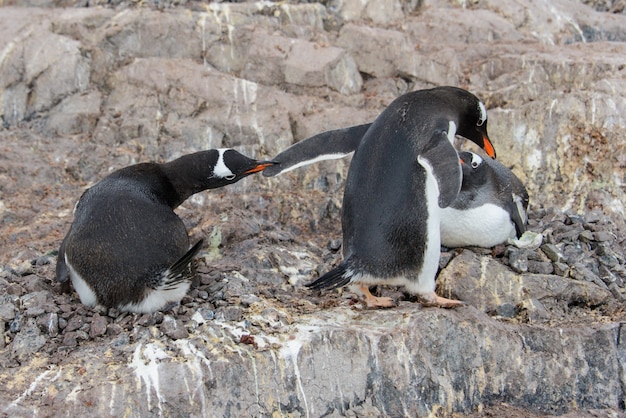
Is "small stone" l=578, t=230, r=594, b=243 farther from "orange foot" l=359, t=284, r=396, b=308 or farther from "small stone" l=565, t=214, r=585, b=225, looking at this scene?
"orange foot" l=359, t=284, r=396, b=308

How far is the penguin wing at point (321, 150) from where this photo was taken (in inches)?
153

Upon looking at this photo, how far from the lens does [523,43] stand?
730 centimetres

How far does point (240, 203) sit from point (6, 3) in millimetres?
3705

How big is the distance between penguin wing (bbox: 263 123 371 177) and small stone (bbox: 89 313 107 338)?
4.00 feet

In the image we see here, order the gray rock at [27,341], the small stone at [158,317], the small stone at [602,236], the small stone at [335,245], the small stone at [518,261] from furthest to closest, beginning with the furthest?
the small stone at [335,245]
the small stone at [602,236]
the small stone at [518,261]
the small stone at [158,317]
the gray rock at [27,341]

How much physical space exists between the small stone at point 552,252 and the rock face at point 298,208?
0.01 meters

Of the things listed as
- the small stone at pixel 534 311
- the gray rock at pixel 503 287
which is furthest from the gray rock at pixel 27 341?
the small stone at pixel 534 311

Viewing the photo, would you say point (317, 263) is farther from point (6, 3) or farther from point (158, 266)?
point (6, 3)

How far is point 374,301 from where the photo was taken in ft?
11.5

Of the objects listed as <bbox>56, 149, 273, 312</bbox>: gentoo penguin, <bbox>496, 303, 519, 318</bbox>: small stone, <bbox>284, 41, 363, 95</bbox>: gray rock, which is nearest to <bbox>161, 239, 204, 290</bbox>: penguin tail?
<bbox>56, 149, 273, 312</bbox>: gentoo penguin

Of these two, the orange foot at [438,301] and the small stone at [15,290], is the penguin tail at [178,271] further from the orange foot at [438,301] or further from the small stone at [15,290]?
the orange foot at [438,301]

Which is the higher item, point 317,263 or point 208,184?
point 208,184

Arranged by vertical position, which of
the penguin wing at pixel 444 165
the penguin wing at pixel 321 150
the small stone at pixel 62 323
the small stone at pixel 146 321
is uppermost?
the penguin wing at pixel 444 165

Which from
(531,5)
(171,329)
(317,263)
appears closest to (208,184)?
(317,263)
